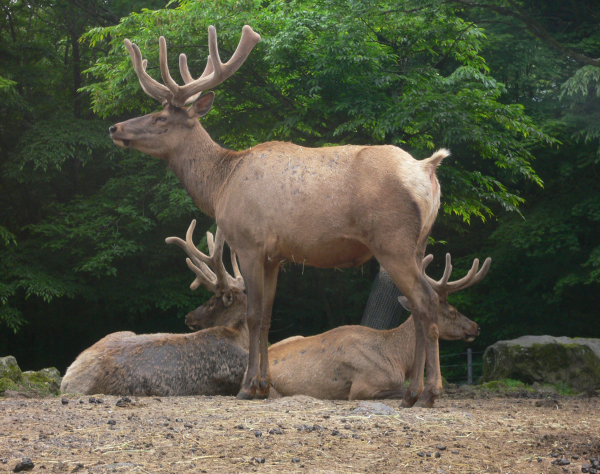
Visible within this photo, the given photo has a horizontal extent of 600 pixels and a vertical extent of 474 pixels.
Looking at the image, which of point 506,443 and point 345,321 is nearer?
point 506,443

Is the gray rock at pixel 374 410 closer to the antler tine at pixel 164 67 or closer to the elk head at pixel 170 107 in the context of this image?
the elk head at pixel 170 107

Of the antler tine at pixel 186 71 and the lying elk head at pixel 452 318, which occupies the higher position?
the antler tine at pixel 186 71

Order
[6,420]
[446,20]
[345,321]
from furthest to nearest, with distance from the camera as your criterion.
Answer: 1. [345,321]
2. [446,20]
3. [6,420]

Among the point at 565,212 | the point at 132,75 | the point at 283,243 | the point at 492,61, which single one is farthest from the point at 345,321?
the point at 283,243

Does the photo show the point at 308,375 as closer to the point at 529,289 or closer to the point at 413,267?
the point at 413,267

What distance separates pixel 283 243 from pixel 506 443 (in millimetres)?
2637

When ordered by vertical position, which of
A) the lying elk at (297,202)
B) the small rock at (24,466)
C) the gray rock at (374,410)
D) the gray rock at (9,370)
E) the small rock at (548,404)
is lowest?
the gray rock at (9,370)

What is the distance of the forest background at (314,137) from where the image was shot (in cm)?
1019

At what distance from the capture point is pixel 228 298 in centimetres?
754

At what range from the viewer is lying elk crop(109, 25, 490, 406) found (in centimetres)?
512

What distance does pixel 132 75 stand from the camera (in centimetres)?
1086

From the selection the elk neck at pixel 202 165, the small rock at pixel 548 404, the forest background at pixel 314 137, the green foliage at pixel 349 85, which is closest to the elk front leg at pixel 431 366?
the small rock at pixel 548 404

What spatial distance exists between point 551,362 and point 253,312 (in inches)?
187

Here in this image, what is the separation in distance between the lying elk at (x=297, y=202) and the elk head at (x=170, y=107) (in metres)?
0.01
